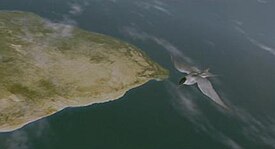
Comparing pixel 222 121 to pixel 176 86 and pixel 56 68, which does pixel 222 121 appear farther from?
pixel 56 68

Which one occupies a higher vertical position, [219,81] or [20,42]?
[219,81]

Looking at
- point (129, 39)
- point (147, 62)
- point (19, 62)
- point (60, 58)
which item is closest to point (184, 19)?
point (129, 39)

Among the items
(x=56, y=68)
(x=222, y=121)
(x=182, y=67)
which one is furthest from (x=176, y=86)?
(x=56, y=68)

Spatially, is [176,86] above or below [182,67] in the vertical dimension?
below

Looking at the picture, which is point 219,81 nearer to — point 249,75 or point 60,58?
point 249,75

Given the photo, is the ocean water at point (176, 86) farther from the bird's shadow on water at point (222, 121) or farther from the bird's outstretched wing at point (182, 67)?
the bird's outstretched wing at point (182, 67)

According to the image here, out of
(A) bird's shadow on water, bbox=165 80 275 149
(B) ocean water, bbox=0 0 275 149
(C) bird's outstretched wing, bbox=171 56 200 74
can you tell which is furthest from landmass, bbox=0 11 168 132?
(A) bird's shadow on water, bbox=165 80 275 149
